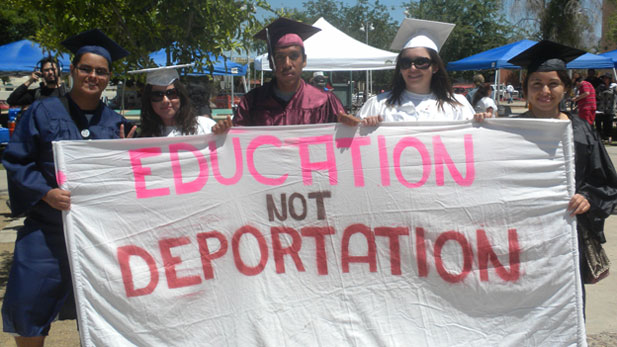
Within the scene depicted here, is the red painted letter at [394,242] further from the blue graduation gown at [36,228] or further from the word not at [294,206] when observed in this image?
the blue graduation gown at [36,228]

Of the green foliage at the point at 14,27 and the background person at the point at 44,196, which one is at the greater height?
the green foliage at the point at 14,27

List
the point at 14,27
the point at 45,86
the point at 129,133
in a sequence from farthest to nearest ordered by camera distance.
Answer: the point at 14,27
the point at 45,86
the point at 129,133

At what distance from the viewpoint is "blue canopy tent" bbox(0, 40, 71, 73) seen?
1296 cm

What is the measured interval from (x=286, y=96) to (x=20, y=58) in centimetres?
1243

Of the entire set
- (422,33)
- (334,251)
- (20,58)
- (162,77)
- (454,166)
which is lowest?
(334,251)

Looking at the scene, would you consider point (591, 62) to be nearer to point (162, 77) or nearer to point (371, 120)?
point (371, 120)

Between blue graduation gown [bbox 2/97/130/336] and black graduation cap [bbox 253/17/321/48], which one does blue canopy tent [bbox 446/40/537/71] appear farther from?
blue graduation gown [bbox 2/97/130/336]

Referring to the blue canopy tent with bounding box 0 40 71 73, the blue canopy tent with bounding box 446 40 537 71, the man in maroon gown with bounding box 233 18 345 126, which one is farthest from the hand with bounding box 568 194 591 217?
the blue canopy tent with bounding box 0 40 71 73

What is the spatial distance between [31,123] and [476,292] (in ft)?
8.04

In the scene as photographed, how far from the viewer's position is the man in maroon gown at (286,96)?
3.32 m

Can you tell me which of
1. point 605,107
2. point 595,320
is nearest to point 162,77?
point 595,320

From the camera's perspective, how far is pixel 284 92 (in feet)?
11.1

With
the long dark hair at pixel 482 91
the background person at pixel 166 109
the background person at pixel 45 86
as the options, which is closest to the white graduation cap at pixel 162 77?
the background person at pixel 166 109

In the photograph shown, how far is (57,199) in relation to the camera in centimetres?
271
